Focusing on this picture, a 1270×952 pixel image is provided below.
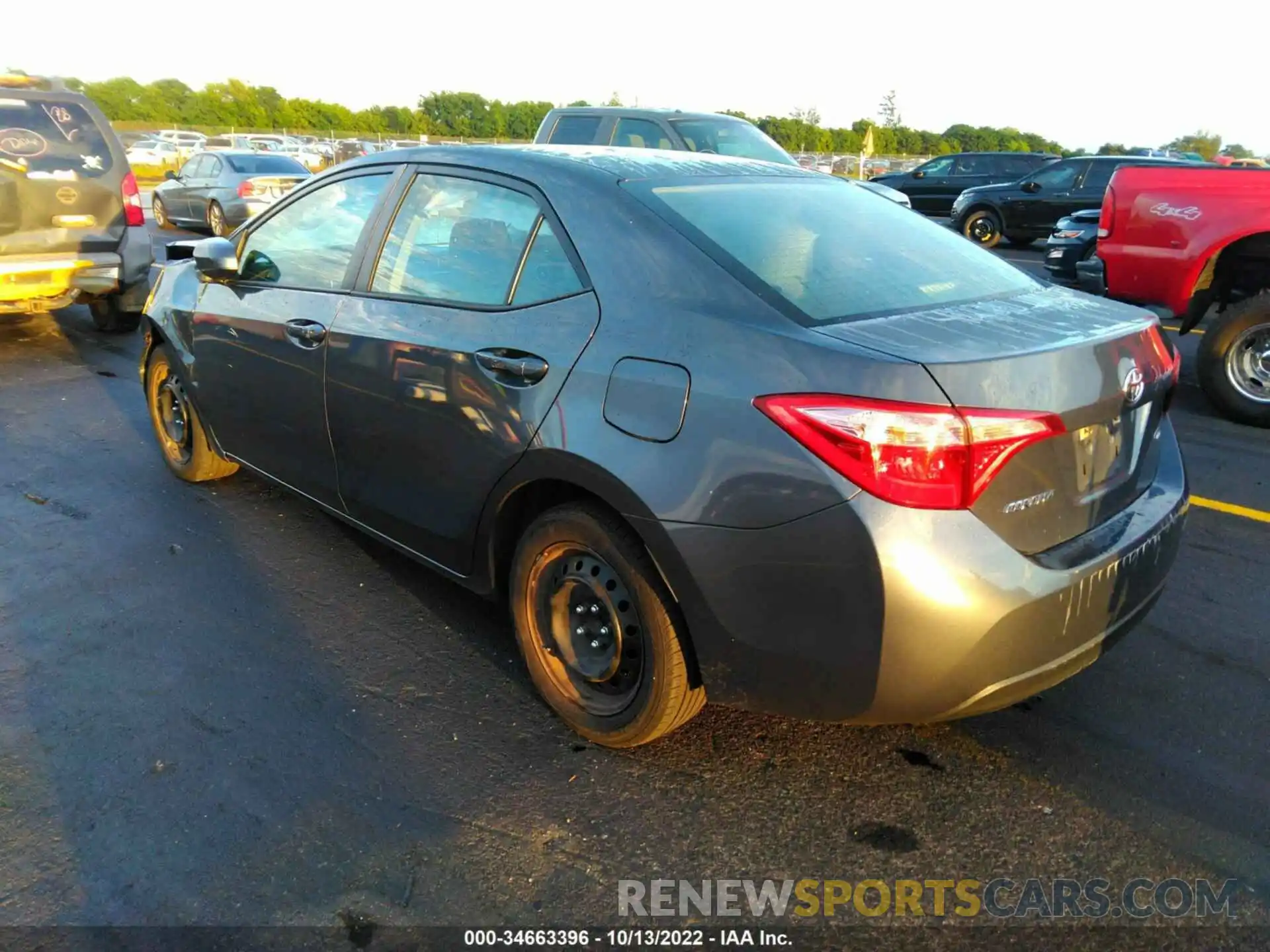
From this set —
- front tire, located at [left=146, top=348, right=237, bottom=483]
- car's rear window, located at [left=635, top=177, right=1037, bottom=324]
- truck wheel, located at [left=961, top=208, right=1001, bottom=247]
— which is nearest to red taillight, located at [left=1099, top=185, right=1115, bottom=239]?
car's rear window, located at [left=635, top=177, right=1037, bottom=324]

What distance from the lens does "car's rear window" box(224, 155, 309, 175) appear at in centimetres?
1619

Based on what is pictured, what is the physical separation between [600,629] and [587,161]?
148 cm

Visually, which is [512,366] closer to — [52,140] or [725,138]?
[52,140]

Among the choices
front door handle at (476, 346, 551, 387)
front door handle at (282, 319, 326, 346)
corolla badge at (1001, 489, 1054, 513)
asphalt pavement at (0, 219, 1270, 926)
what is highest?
front door handle at (476, 346, 551, 387)

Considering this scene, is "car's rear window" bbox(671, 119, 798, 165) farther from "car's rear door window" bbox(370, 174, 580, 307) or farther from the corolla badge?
the corolla badge

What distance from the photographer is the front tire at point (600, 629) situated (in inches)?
102

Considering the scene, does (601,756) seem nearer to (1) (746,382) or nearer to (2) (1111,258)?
(1) (746,382)

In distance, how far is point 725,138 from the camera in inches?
397

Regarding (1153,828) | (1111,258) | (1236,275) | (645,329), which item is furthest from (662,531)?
(1236,275)

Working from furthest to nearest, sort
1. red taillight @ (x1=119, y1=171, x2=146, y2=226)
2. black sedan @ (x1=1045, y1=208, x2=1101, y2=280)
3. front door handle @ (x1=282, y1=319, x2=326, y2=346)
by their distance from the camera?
black sedan @ (x1=1045, y1=208, x2=1101, y2=280)
red taillight @ (x1=119, y1=171, x2=146, y2=226)
front door handle @ (x1=282, y1=319, x2=326, y2=346)

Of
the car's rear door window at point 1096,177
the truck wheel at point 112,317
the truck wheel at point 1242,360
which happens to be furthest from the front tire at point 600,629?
the car's rear door window at point 1096,177

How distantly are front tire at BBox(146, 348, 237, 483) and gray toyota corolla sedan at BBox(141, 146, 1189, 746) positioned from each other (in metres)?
1.35

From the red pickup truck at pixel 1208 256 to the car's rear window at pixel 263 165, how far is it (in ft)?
45.3

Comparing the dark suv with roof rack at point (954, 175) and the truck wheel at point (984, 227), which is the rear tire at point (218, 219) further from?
the truck wheel at point (984, 227)
